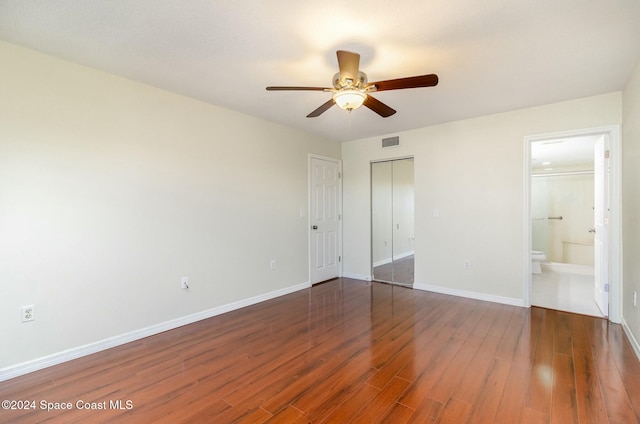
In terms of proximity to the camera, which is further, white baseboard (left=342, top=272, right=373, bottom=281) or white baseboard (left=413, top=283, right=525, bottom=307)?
white baseboard (left=342, top=272, right=373, bottom=281)

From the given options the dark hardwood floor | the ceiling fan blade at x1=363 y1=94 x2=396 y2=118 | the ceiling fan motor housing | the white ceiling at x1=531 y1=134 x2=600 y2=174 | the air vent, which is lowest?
the dark hardwood floor

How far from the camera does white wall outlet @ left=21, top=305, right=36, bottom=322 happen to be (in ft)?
7.25

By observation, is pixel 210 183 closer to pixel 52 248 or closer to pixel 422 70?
pixel 52 248

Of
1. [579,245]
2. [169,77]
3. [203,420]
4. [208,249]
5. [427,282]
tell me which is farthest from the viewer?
[579,245]

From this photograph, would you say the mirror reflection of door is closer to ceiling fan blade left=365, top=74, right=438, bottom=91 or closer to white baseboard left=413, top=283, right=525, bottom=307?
white baseboard left=413, top=283, right=525, bottom=307

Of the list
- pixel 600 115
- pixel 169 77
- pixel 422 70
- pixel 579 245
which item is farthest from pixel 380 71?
pixel 579 245

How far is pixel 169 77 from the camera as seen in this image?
2682mm

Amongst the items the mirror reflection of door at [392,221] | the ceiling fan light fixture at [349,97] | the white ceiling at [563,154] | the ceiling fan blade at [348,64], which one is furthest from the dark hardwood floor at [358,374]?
the white ceiling at [563,154]

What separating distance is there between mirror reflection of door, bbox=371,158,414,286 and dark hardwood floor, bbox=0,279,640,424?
1457 millimetres

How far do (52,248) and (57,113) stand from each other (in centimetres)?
107

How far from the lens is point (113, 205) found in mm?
2641

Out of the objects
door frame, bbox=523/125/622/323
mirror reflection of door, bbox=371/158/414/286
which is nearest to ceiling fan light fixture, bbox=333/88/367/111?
mirror reflection of door, bbox=371/158/414/286

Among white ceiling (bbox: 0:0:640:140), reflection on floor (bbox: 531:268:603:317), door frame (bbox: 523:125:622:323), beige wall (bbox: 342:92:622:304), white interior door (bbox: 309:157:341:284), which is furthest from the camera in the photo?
white interior door (bbox: 309:157:341:284)

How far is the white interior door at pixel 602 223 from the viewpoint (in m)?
3.21
